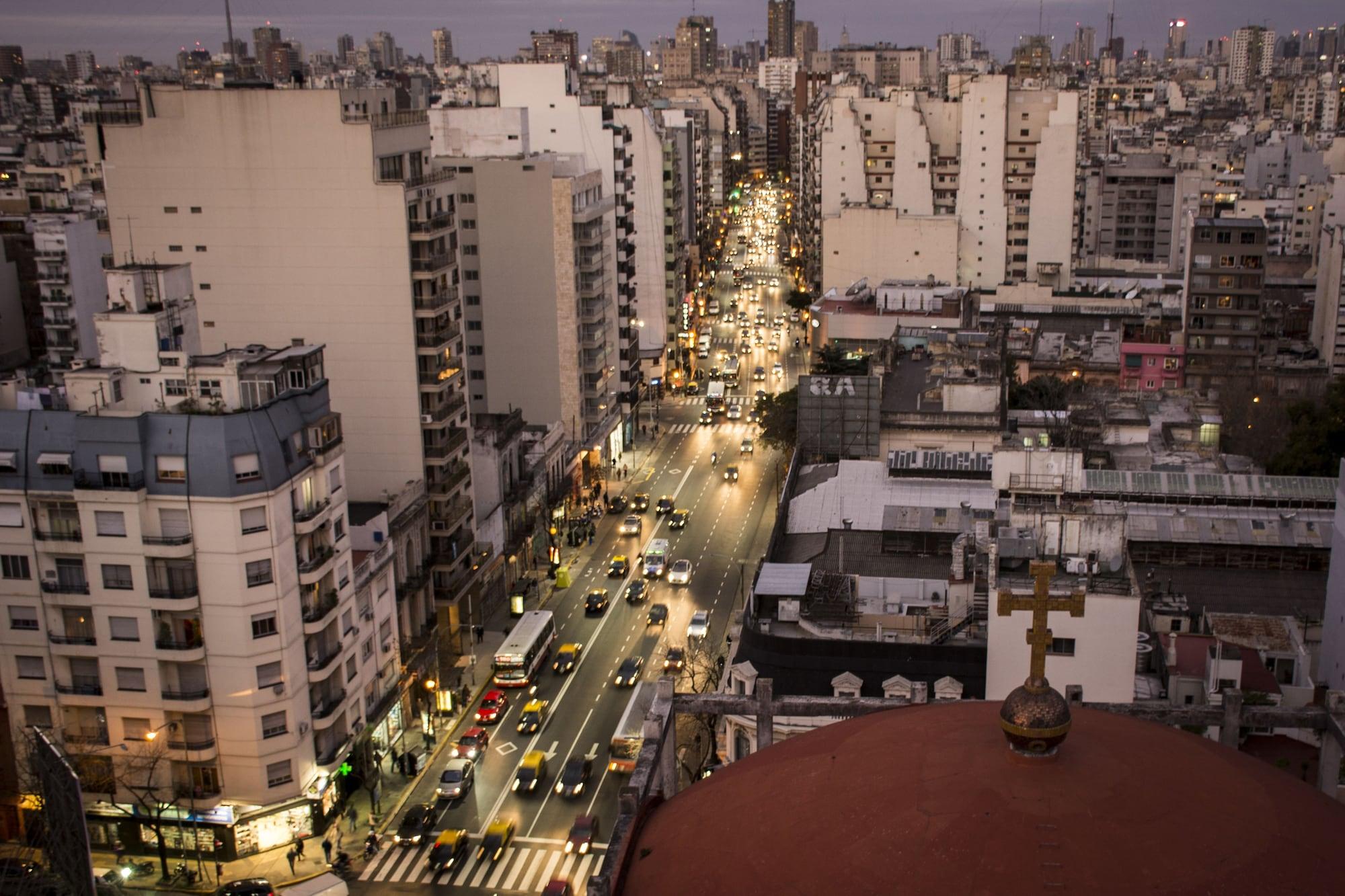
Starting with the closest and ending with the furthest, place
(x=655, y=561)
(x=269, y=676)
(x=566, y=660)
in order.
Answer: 1. (x=269, y=676)
2. (x=566, y=660)
3. (x=655, y=561)

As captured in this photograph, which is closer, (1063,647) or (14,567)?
(1063,647)

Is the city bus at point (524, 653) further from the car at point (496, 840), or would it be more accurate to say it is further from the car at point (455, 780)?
the car at point (496, 840)

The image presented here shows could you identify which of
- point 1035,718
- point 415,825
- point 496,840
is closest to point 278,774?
point 415,825

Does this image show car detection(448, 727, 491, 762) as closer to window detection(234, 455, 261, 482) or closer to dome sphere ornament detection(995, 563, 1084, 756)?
window detection(234, 455, 261, 482)

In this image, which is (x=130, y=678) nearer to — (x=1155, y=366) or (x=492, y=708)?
(x=492, y=708)

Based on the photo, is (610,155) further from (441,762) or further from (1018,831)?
(1018,831)

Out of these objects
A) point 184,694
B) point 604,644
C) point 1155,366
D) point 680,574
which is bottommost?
point 604,644

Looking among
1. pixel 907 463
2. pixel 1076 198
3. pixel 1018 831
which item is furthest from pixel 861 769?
pixel 1076 198
